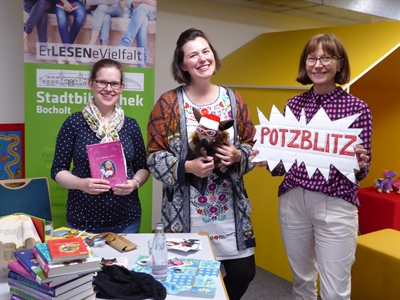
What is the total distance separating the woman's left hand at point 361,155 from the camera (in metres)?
1.76

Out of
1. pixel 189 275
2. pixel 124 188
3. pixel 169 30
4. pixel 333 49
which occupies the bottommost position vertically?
pixel 189 275

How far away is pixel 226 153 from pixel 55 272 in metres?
0.96

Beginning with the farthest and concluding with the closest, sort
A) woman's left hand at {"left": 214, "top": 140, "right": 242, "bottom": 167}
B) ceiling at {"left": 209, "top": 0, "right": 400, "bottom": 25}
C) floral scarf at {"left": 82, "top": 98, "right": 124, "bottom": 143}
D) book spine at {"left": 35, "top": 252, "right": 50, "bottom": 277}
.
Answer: ceiling at {"left": 209, "top": 0, "right": 400, "bottom": 25}
floral scarf at {"left": 82, "top": 98, "right": 124, "bottom": 143}
woman's left hand at {"left": 214, "top": 140, "right": 242, "bottom": 167}
book spine at {"left": 35, "top": 252, "right": 50, "bottom": 277}

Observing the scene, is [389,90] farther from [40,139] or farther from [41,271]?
[41,271]

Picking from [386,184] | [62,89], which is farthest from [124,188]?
[386,184]

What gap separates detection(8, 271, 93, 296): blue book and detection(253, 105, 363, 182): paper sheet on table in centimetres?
102

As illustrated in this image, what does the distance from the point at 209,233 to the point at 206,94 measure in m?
0.73

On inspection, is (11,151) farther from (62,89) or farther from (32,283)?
(32,283)

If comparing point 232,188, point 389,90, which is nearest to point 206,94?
point 232,188

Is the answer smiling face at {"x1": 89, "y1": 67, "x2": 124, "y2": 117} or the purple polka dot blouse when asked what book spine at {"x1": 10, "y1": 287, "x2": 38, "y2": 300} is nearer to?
smiling face at {"x1": 89, "y1": 67, "x2": 124, "y2": 117}

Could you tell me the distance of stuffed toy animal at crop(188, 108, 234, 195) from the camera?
5.76 feet

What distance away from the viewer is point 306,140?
1.88 m

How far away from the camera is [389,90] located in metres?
4.40

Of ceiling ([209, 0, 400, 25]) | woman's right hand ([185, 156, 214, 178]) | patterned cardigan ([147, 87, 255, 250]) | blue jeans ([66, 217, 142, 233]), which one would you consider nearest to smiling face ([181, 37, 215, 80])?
patterned cardigan ([147, 87, 255, 250])
